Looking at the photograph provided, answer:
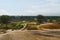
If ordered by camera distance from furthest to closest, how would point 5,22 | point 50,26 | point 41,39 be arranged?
point 5,22 < point 50,26 < point 41,39

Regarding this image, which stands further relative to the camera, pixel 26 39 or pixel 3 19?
pixel 3 19

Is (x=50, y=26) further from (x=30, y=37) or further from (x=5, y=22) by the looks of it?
(x=5, y=22)

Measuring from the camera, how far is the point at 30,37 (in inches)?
44.5

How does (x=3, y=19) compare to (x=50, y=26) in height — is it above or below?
below

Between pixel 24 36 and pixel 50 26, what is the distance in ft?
3.25

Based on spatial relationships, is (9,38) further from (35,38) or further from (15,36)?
(35,38)

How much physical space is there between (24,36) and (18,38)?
0.06 m

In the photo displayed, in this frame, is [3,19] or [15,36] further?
[3,19]

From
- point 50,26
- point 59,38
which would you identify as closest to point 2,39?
point 59,38

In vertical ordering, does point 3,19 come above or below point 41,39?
below

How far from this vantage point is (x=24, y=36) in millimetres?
1161

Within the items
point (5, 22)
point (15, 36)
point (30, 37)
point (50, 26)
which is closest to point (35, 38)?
point (30, 37)

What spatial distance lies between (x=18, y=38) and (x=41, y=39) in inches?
6.6

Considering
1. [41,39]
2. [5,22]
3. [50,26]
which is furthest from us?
[5,22]
